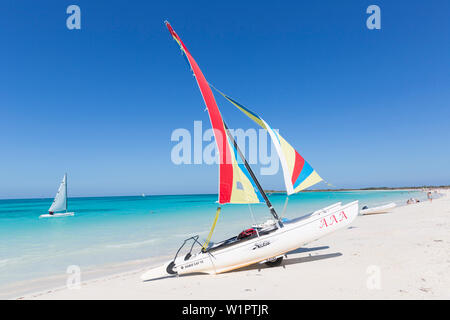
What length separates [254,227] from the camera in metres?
7.55

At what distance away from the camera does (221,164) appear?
7.45 m

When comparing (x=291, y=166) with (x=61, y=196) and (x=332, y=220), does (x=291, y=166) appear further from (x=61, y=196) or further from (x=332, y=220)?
(x=61, y=196)

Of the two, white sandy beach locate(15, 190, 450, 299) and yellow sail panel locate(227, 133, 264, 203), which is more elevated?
yellow sail panel locate(227, 133, 264, 203)

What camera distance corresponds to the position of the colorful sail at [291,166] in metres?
7.60

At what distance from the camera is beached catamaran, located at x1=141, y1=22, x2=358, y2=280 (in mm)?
6980

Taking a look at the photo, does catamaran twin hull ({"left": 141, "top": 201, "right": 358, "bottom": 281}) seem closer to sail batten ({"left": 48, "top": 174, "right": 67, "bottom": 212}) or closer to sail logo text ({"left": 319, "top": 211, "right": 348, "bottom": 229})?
sail logo text ({"left": 319, "top": 211, "right": 348, "bottom": 229})

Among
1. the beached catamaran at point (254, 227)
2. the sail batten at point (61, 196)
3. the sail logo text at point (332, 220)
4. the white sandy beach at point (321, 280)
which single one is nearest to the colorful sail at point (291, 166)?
the beached catamaran at point (254, 227)

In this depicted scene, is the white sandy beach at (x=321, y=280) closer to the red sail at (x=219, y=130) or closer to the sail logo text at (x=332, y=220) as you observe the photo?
the sail logo text at (x=332, y=220)

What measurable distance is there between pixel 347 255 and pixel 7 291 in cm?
1014

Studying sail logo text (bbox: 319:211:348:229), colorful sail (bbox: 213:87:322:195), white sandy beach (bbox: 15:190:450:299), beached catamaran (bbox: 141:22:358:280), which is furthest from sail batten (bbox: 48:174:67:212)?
sail logo text (bbox: 319:211:348:229)
